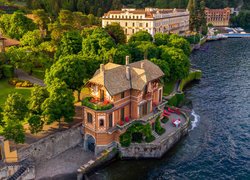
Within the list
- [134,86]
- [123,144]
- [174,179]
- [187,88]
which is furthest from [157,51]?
[174,179]

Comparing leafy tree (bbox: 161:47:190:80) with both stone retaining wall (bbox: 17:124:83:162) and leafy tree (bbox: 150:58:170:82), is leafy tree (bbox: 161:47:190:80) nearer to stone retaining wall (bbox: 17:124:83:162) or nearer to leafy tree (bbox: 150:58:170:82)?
leafy tree (bbox: 150:58:170:82)

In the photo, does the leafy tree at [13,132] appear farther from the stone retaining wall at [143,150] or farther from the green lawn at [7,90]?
the green lawn at [7,90]

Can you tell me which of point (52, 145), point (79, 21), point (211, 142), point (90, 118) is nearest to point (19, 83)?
point (52, 145)

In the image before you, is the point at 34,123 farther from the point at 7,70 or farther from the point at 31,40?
the point at 31,40

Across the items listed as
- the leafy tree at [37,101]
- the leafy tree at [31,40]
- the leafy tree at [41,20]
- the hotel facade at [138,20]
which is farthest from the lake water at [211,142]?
the leafy tree at [41,20]

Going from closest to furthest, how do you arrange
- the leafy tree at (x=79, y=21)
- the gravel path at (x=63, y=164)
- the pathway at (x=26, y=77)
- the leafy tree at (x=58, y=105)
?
the gravel path at (x=63, y=164) < the leafy tree at (x=58, y=105) < the pathway at (x=26, y=77) < the leafy tree at (x=79, y=21)

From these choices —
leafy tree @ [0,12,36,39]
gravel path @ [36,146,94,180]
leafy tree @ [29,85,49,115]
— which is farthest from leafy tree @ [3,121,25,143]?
leafy tree @ [0,12,36,39]

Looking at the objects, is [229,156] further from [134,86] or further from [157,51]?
[157,51]
